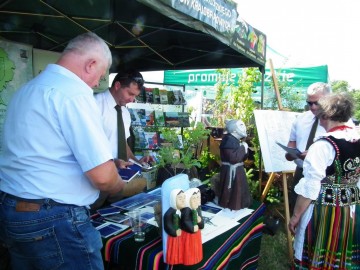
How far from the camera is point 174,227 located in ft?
3.99

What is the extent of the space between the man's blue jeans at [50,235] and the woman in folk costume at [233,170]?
1.10 m

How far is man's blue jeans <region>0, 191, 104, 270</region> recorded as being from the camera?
1066 millimetres

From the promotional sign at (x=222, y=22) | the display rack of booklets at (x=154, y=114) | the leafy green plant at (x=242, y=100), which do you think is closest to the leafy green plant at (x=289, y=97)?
the leafy green plant at (x=242, y=100)

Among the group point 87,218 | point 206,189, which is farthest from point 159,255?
point 206,189

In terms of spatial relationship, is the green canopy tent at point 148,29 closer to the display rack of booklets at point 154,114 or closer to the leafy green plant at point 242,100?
the display rack of booklets at point 154,114

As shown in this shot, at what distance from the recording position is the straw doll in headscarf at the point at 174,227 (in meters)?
1.22

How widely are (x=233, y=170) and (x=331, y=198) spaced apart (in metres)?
0.66

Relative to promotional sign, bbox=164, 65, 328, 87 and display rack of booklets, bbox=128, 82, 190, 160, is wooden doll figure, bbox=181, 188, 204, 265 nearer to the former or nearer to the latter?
display rack of booklets, bbox=128, 82, 190, 160

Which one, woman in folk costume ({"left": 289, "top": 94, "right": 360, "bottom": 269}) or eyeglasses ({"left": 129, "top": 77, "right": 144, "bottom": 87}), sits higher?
eyeglasses ({"left": 129, "top": 77, "right": 144, "bottom": 87})

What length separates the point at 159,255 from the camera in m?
1.34

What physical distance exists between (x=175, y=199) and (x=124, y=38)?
2.91 metres

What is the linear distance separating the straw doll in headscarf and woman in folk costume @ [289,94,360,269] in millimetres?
965

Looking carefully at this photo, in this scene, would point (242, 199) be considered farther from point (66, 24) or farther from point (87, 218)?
point (66, 24)

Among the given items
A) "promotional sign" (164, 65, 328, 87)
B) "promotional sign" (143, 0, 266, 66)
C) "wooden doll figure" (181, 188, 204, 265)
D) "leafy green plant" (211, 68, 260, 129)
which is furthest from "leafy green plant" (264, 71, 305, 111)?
"wooden doll figure" (181, 188, 204, 265)
